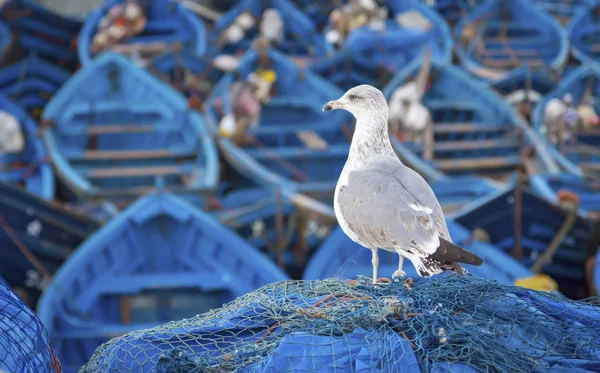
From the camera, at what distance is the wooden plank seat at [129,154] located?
1087 cm

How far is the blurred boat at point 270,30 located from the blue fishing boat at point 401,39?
43 centimetres

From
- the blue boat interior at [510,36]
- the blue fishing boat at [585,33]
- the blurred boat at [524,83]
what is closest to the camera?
the blurred boat at [524,83]

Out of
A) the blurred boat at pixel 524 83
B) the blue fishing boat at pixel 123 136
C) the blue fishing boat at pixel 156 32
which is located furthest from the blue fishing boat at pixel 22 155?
the blurred boat at pixel 524 83

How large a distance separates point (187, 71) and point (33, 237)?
5906mm

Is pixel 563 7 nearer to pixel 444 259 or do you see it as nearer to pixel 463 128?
pixel 463 128

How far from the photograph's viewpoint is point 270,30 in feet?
49.5

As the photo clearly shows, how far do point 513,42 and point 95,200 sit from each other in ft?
29.3

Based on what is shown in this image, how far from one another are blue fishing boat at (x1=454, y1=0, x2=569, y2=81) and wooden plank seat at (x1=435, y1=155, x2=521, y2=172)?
12.6ft

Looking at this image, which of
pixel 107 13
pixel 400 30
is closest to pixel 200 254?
pixel 400 30

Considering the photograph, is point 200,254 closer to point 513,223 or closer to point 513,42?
point 513,223

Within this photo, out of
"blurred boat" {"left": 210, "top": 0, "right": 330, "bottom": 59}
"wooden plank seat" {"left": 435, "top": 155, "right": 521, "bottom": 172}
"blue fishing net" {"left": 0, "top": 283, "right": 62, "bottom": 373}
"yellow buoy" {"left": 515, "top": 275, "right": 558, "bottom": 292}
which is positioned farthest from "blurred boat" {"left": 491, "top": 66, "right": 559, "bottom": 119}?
"blue fishing net" {"left": 0, "top": 283, "right": 62, "bottom": 373}

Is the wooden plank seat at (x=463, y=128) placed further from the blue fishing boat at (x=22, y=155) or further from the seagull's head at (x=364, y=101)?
the seagull's head at (x=364, y=101)

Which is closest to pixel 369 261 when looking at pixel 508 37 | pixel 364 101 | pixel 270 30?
pixel 364 101

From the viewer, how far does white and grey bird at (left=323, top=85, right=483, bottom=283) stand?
3246 mm
